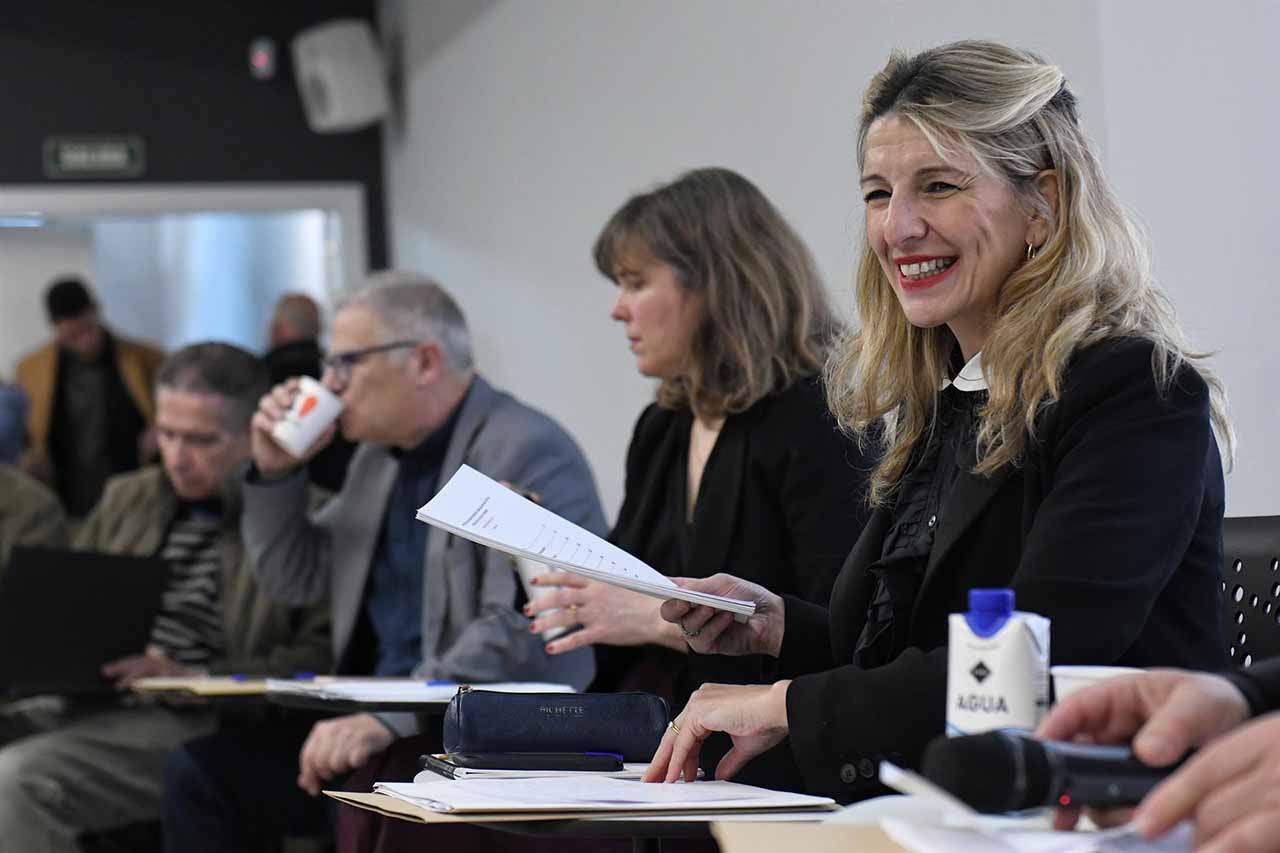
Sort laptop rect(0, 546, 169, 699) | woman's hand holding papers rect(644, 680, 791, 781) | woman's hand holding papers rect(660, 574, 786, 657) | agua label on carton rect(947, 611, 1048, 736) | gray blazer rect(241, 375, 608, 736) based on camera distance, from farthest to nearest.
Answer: laptop rect(0, 546, 169, 699), gray blazer rect(241, 375, 608, 736), woman's hand holding papers rect(660, 574, 786, 657), woman's hand holding papers rect(644, 680, 791, 781), agua label on carton rect(947, 611, 1048, 736)

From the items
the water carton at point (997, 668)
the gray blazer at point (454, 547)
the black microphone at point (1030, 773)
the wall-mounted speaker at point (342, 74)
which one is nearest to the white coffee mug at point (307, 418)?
the gray blazer at point (454, 547)

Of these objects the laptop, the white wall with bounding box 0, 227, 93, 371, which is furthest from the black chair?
the white wall with bounding box 0, 227, 93, 371

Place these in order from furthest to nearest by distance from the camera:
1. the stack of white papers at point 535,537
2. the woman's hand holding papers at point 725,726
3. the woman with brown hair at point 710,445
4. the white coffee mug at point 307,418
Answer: the white coffee mug at point 307,418
the woman with brown hair at point 710,445
the stack of white papers at point 535,537
the woman's hand holding papers at point 725,726

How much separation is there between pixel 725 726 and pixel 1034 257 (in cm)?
59

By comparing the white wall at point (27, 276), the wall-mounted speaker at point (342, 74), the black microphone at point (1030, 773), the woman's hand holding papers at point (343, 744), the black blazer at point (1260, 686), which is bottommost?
the woman's hand holding papers at point (343, 744)

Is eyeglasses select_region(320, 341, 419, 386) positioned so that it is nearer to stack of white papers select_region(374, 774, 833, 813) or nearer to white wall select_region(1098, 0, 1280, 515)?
white wall select_region(1098, 0, 1280, 515)

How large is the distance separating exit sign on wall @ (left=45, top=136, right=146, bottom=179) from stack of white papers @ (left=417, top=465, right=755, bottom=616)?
19.4ft

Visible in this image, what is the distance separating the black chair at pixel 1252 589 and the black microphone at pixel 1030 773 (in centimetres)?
71

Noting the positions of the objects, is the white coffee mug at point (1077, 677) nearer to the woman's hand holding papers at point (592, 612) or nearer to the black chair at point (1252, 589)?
the black chair at point (1252, 589)

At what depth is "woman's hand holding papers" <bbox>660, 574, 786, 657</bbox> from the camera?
77.5 inches

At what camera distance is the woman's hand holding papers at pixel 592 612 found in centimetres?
244

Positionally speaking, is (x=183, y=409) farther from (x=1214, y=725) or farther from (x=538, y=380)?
(x=1214, y=725)

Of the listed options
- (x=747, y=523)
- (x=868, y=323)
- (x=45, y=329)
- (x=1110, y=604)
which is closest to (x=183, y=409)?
(x=747, y=523)

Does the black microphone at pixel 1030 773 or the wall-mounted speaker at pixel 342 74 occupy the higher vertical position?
the wall-mounted speaker at pixel 342 74
